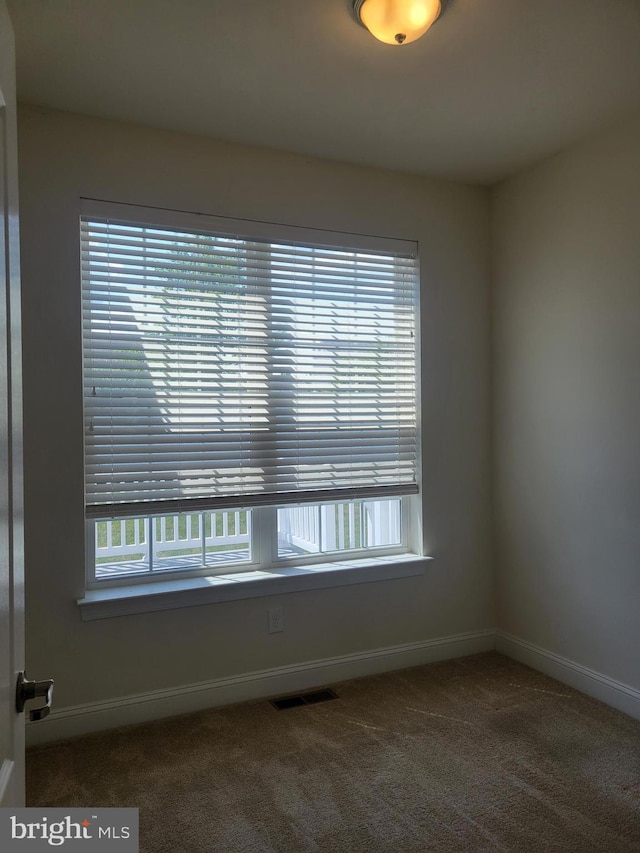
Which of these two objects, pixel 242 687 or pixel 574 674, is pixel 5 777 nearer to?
pixel 242 687

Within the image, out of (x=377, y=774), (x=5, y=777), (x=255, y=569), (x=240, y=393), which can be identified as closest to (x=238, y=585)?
(x=255, y=569)

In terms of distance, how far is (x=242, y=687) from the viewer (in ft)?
9.89

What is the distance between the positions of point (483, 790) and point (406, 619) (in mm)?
1184

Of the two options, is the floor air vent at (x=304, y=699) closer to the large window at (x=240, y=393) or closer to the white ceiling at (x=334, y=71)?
the large window at (x=240, y=393)

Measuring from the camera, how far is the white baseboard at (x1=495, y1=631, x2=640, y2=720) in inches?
112

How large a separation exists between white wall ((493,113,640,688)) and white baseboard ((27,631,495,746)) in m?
0.45

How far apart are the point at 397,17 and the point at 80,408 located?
6.25 ft

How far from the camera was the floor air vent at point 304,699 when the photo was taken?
2.96 meters

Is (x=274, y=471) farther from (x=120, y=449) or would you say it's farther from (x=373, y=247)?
(x=373, y=247)

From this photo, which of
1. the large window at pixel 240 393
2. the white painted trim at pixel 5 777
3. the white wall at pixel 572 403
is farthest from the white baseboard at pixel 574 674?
the white painted trim at pixel 5 777

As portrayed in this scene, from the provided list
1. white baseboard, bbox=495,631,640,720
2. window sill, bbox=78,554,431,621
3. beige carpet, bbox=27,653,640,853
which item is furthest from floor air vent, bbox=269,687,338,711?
white baseboard, bbox=495,631,640,720

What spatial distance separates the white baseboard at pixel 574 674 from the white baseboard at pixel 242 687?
160 millimetres

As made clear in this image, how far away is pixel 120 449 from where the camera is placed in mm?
2799

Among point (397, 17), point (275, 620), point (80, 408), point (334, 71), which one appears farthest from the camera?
point (275, 620)
